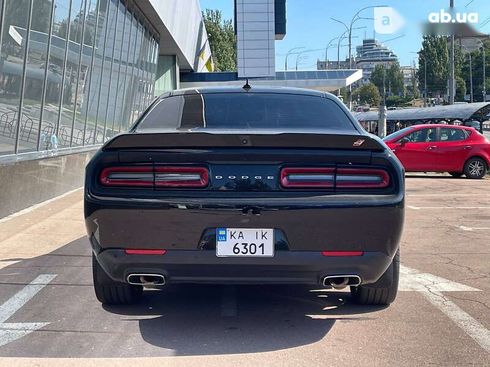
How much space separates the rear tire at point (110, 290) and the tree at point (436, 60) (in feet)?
288

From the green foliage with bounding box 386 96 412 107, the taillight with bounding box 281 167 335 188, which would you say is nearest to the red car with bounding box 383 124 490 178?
the taillight with bounding box 281 167 335 188

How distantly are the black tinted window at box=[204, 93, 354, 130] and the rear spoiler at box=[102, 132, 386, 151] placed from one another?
796mm

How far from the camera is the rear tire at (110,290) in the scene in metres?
4.39

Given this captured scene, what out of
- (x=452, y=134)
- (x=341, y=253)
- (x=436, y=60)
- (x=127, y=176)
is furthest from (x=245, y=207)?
(x=436, y=60)

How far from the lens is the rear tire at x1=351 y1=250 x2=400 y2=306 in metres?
4.34

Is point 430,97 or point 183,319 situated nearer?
point 183,319

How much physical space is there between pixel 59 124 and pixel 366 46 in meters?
117

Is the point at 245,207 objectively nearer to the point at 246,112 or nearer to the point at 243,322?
the point at 243,322

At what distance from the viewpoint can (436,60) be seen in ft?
291

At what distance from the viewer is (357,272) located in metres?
3.85

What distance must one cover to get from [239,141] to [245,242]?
2.15 ft

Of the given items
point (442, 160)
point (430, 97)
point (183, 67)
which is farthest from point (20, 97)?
point (430, 97)

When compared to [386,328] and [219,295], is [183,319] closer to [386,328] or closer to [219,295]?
[219,295]

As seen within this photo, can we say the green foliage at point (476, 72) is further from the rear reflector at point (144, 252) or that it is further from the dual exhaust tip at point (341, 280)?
the rear reflector at point (144, 252)
